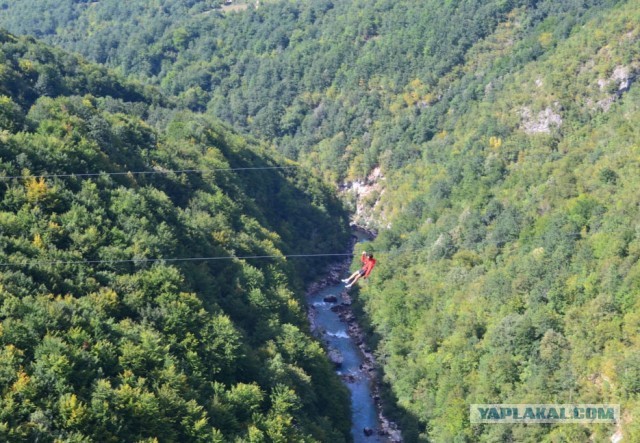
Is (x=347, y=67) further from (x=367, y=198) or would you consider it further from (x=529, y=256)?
(x=529, y=256)

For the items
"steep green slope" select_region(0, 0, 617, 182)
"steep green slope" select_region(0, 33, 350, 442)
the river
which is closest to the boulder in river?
the river

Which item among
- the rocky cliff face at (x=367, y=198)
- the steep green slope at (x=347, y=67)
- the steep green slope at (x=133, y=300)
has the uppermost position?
the steep green slope at (x=347, y=67)

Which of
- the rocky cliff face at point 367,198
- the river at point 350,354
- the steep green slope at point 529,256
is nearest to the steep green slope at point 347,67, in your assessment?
the rocky cliff face at point 367,198

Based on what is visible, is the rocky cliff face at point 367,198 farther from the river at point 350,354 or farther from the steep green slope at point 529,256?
the river at point 350,354

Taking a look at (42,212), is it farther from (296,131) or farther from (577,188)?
(296,131)

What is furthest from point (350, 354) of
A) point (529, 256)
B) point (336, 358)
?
point (529, 256)

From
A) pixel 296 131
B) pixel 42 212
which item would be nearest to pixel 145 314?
pixel 42 212

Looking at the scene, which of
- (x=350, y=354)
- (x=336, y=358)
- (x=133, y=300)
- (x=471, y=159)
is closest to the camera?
(x=133, y=300)
